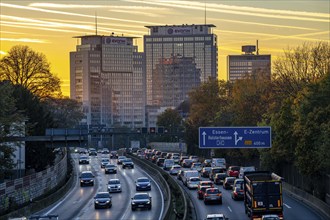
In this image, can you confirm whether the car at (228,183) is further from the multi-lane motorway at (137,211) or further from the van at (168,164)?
the van at (168,164)

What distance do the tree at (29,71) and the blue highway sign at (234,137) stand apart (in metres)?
54.2

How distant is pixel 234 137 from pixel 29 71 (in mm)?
57008

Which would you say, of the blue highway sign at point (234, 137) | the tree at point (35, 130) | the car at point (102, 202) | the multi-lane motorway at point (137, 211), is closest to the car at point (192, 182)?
the multi-lane motorway at point (137, 211)

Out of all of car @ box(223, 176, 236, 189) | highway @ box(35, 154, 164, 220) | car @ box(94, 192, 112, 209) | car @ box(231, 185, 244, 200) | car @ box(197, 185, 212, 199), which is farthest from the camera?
car @ box(223, 176, 236, 189)

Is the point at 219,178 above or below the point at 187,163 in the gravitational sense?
above

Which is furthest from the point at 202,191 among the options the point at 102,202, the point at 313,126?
the point at 313,126

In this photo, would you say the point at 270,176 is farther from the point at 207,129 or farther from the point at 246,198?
the point at 207,129

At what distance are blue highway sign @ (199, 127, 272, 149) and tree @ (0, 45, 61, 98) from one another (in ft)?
178

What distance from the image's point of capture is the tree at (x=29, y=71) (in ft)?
364

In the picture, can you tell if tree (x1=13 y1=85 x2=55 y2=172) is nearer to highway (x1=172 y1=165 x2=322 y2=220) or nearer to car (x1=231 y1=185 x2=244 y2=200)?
highway (x1=172 y1=165 x2=322 y2=220)

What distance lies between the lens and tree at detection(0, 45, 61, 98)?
364 ft

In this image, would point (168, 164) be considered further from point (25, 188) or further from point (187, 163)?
point (25, 188)

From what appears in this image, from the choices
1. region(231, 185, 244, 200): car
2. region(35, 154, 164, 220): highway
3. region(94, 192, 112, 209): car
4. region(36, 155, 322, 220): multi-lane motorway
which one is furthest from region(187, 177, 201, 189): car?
region(94, 192, 112, 209): car

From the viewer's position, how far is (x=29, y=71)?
11175 cm
